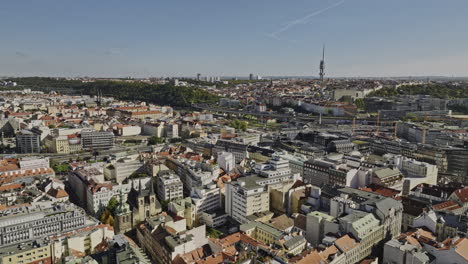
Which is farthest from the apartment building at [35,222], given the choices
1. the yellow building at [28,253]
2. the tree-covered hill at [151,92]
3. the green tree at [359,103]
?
the green tree at [359,103]

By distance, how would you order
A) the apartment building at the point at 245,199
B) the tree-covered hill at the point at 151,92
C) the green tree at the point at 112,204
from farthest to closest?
1. the tree-covered hill at the point at 151,92
2. the green tree at the point at 112,204
3. the apartment building at the point at 245,199

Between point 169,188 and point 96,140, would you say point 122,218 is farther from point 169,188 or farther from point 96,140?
point 96,140

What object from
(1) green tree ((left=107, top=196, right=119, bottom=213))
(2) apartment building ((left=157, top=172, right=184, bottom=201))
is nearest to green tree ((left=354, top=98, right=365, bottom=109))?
(2) apartment building ((left=157, top=172, right=184, bottom=201))

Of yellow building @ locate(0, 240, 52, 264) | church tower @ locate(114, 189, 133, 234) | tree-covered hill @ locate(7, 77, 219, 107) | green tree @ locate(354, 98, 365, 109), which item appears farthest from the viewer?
tree-covered hill @ locate(7, 77, 219, 107)

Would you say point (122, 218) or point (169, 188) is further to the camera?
point (169, 188)

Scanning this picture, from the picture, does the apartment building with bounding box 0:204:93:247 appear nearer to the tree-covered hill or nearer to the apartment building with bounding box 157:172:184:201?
the apartment building with bounding box 157:172:184:201

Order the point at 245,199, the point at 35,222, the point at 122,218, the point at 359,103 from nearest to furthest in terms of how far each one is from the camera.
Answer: the point at 35,222 < the point at 122,218 < the point at 245,199 < the point at 359,103

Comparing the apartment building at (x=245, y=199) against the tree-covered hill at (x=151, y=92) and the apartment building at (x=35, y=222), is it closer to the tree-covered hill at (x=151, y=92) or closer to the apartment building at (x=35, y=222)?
the apartment building at (x=35, y=222)

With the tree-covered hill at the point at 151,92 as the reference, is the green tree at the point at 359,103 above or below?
below

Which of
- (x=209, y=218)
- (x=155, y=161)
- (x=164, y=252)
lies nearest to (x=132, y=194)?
(x=155, y=161)

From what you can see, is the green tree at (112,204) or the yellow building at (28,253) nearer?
the yellow building at (28,253)

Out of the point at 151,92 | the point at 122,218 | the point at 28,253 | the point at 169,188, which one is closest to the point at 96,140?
the point at 169,188
